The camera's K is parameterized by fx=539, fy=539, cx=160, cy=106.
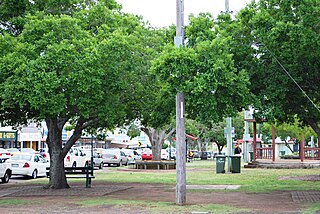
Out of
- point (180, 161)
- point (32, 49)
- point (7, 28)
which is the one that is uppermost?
point (7, 28)

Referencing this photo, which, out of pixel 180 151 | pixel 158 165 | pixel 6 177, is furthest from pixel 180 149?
pixel 158 165

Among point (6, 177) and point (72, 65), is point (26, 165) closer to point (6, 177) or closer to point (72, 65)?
point (6, 177)

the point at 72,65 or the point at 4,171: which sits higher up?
the point at 72,65

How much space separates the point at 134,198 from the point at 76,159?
2093 centimetres

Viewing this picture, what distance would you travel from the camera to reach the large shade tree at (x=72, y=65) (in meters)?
16.0

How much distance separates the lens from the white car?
30.2 meters

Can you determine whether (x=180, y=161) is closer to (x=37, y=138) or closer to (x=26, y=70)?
(x=26, y=70)

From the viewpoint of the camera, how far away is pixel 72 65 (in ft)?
53.3

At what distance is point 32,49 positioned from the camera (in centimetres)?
1653

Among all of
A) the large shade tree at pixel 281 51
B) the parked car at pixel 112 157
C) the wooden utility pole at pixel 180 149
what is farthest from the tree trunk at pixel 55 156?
the parked car at pixel 112 157

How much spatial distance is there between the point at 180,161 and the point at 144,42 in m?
6.22

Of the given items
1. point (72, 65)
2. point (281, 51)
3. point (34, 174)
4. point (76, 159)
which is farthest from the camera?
point (76, 159)

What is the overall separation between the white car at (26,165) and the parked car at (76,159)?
193 inches

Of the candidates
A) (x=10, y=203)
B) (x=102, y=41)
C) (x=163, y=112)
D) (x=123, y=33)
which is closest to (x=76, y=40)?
(x=102, y=41)
